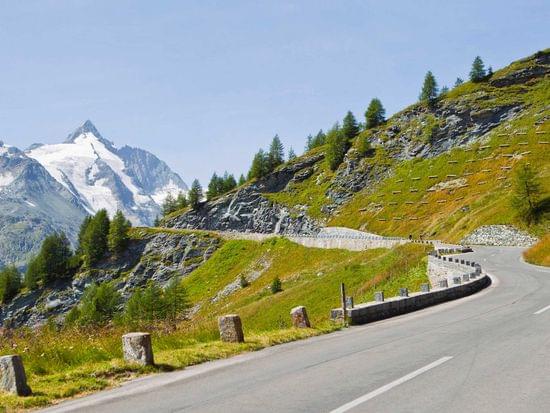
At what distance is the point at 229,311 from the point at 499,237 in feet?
130

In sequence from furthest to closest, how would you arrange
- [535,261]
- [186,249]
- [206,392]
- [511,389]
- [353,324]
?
[186,249], [535,261], [353,324], [206,392], [511,389]

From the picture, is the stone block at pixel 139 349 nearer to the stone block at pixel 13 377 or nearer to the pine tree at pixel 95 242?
the stone block at pixel 13 377

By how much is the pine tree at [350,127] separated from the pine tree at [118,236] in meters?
80.0

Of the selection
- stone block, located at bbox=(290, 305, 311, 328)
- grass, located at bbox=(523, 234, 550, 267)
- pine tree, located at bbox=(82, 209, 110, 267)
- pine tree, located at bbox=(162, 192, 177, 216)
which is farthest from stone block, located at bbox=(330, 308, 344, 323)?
pine tree, located at bbox=(162, 192, 177, 216)

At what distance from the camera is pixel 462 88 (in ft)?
523

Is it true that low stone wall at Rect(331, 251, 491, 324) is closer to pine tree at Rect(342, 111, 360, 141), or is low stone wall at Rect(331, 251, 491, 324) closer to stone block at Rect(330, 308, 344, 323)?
stone block at Rect(330, 308, 344, 323)

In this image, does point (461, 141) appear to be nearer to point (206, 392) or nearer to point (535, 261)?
point (535, 261)

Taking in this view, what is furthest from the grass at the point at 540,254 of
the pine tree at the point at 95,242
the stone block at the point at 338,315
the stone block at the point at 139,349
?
the pine tree at the point at 95,242

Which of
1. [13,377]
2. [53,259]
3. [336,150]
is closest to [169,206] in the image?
[53,259]

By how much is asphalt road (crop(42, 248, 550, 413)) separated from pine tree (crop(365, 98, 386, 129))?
161m

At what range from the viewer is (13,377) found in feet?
30.7

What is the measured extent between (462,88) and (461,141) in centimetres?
3558

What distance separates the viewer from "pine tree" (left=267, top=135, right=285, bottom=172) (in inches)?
6993

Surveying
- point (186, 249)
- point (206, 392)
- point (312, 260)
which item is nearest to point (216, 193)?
point (186, 249)
